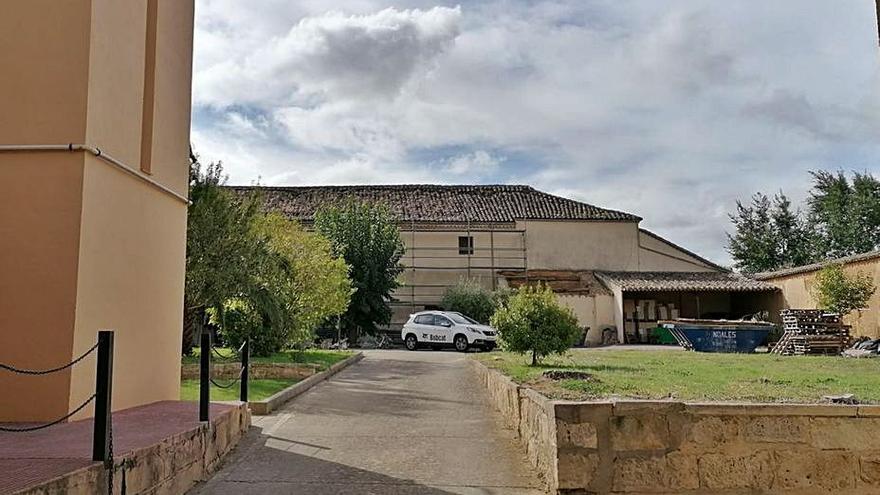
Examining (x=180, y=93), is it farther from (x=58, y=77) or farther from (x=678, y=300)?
(x=678, y=300)

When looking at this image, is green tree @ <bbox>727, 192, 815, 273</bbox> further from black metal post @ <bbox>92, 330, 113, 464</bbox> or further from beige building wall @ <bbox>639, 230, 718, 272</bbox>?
black metal post @ <bbox>92, 330, 113, 464</bbox>

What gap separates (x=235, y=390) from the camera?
12109mm

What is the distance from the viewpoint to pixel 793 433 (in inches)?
243

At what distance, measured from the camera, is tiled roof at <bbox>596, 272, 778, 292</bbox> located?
112ft

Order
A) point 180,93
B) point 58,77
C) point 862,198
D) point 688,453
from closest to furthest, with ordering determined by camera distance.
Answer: point 688,453 < point 58,77 < point 180,93 < point 862,198

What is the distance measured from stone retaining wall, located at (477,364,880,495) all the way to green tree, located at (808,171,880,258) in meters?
46.8

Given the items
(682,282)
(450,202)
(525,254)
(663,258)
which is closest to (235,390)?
(525,254)

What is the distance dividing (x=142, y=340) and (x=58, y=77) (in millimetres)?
3242

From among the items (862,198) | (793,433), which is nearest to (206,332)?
(793,433)

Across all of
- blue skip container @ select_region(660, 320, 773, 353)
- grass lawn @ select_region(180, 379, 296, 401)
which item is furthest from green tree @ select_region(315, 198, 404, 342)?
grass lawn @ select_region(180, 379, 296, 401)

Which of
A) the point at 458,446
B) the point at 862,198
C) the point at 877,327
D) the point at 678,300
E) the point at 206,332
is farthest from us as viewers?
the point at 862,198

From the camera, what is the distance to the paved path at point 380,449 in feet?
21.7

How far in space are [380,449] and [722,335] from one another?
20.5 m

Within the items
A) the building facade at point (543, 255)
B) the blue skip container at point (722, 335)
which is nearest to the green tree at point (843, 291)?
the blue skip container at point (722, 335)
